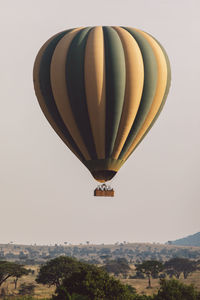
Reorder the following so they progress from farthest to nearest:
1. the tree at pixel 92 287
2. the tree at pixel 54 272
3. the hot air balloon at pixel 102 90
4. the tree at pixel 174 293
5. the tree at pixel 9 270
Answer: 1. the tree at pixel 9 270
2. the tree at pixel 54 272
3. the tree at pixel 174 293
4. the hot air balloon at pixel 102 90
5. the tree at pixel 92 287

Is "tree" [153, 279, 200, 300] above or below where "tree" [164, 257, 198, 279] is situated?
below

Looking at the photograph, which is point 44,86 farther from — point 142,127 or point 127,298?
point 127,298

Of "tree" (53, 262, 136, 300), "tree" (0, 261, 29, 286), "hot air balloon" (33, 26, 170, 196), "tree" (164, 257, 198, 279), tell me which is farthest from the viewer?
"tree" (164, 257, 198, 279)

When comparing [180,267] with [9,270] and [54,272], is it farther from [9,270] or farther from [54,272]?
[9,270]

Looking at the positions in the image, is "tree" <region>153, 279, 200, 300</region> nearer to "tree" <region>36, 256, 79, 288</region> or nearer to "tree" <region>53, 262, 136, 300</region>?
"tree" <region>53, 262, 136, 300</region>

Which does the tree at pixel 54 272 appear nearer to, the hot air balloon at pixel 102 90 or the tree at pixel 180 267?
the hot air balloon at pixel 102 90

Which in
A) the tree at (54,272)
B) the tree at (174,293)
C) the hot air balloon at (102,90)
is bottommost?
the tree at (174,293)

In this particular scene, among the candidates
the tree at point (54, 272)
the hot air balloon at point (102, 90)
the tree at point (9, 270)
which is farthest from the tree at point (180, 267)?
the hot air balloon at point (102, 90)

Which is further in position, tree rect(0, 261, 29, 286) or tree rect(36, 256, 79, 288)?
tree rect(0, 261, 29, 286)

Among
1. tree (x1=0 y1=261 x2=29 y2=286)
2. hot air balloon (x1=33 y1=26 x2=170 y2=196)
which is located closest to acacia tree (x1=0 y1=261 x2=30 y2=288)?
tree (x1=0 y1=261 x2=29 y2=286)
